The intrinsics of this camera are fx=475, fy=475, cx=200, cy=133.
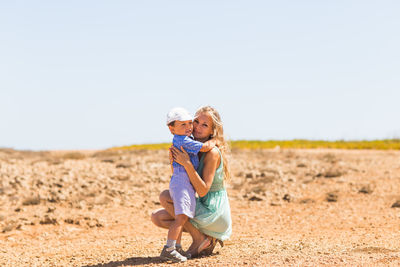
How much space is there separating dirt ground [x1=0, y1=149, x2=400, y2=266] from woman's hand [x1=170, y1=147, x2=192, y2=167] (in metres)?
1.12

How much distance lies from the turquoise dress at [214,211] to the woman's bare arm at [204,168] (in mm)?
122

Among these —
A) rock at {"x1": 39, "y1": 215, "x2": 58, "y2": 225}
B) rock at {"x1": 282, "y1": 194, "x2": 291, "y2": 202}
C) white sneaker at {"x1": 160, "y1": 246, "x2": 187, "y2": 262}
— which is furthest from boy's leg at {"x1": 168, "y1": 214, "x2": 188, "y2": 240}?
rock at {"x1": 282, "y1": 194, "x2": 291, "y2": 202}

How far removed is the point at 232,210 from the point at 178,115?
588cm

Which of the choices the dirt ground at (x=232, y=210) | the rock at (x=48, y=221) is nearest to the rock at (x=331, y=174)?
the dirt ground at (x=232, y=210)

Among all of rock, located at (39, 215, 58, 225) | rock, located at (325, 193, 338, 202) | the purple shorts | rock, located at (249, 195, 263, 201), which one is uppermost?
the purple shorts

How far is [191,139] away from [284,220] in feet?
16.3

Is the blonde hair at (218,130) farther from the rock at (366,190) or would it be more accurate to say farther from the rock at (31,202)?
the rock at (366,190)

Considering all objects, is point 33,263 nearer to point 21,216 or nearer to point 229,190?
point 21,216

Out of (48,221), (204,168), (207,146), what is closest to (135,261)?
(204,168)

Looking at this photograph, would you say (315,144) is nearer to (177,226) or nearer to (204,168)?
(204,168)

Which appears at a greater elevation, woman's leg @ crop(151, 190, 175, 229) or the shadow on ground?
woman's leg @ crop(151, 190, 175, 229)

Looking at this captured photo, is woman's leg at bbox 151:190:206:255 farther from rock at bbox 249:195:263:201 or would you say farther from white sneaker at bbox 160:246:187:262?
rock at bbox 249:195:263:201

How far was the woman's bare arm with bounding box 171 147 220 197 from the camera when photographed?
5.30 metres

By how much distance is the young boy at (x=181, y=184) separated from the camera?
17.4ft
